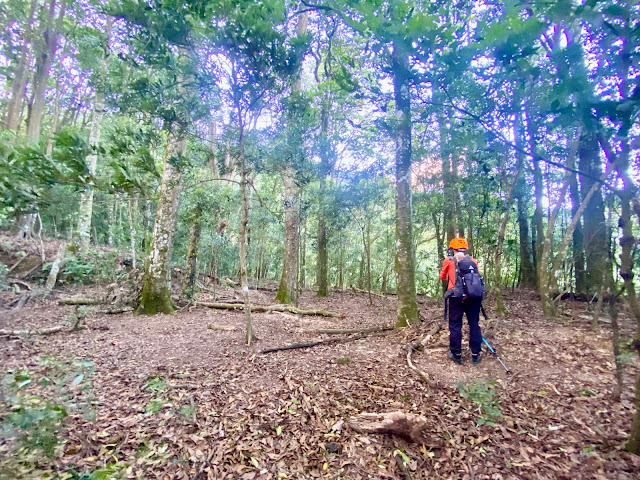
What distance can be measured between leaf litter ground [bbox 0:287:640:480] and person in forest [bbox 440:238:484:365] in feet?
0.84

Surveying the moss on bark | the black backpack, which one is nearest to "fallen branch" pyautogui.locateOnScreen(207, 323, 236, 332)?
the moss on bark

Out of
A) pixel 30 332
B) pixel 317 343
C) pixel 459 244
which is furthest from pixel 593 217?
pixel 30 332

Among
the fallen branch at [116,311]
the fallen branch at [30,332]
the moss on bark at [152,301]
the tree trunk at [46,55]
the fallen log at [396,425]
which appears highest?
the tree trunk at [46,55]

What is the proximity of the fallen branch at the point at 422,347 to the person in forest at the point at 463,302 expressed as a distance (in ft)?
1.88

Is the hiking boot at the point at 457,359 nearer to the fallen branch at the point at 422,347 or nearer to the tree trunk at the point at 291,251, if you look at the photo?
the fallen branch at the point at 422,347

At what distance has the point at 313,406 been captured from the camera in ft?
11.7

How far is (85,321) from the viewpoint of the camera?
6914mm

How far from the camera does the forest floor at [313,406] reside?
8.86 feet

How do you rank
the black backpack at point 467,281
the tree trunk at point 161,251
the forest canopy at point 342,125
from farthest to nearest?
the tree trunk at point 161,251 → the black backpack at point 467,281 → the forest canopy at point 342,125

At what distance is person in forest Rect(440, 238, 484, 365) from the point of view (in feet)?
15.1

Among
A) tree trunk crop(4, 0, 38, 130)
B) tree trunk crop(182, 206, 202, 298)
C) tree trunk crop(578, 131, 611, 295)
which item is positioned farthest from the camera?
tree trunk crop(4, 0, 38, 130)

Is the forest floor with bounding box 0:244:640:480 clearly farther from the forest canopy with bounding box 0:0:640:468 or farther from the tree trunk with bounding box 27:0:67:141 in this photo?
the tree trunk with bounding box 27:0:67:141

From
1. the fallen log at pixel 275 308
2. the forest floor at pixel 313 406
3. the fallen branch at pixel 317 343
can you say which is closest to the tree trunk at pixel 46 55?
the fallen log at pixel 275 308

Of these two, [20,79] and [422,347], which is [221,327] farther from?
[20,79]
